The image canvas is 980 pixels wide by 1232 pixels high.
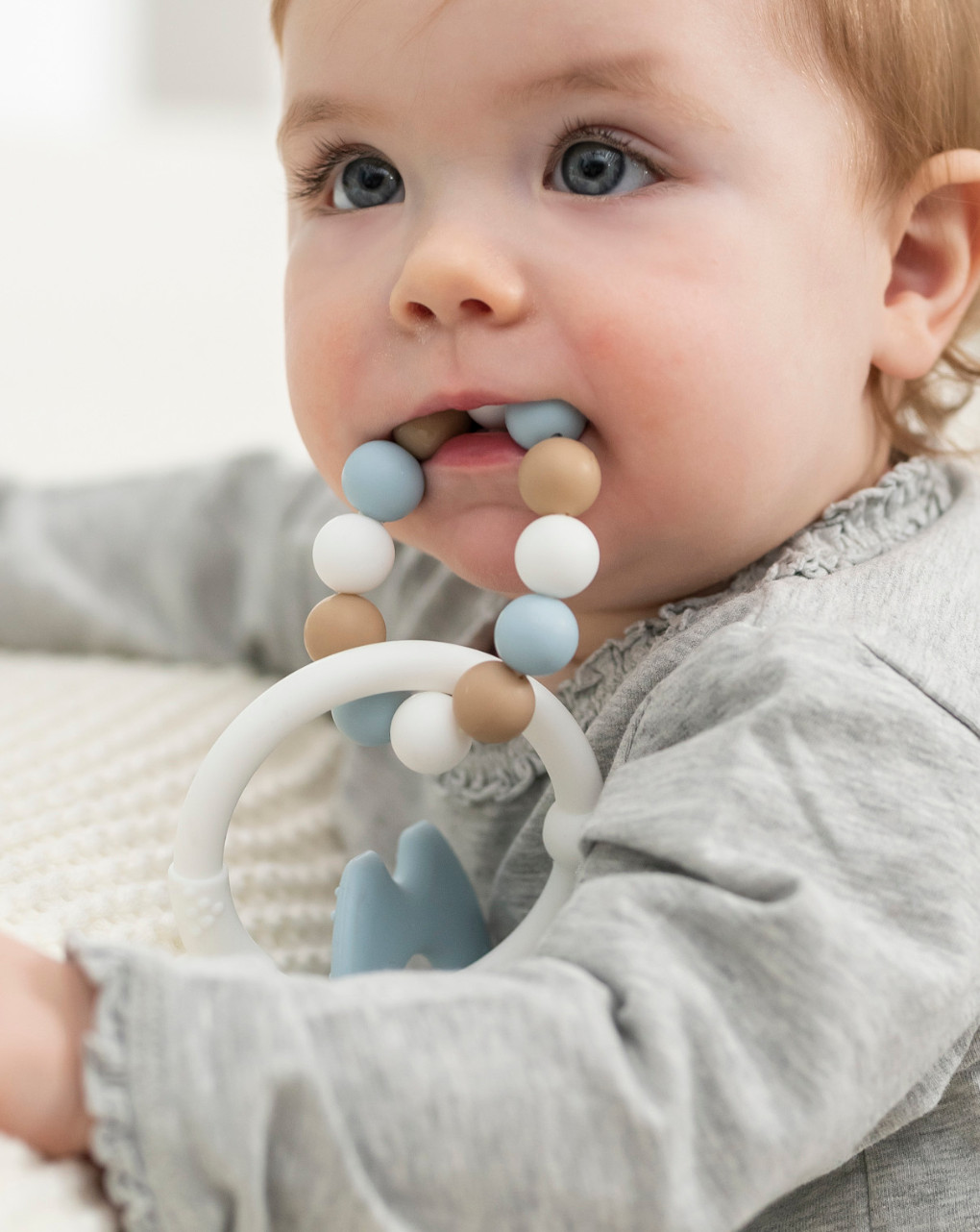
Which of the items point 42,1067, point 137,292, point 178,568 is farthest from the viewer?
point 137,292

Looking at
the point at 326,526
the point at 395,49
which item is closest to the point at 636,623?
the point at 326,526

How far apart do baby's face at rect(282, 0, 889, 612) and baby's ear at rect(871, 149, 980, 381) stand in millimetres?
36

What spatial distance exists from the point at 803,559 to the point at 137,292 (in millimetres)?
1380

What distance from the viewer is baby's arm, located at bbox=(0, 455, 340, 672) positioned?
3.84 ft

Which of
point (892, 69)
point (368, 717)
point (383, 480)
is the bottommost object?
point (368, 717)

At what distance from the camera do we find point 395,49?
64 centimetres

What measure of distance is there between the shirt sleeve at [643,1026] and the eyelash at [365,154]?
0.27m

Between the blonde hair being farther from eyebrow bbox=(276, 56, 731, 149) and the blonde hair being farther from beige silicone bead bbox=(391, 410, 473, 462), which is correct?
beige silicone bead bbox=(391, 410, 473, 462)

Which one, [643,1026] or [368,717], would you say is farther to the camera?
[368,717]

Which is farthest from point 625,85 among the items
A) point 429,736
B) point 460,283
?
point 429,736

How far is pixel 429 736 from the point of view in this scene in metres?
0.61

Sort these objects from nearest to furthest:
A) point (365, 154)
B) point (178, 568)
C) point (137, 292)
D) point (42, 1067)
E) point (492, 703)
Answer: point (42, 1067)
point (492, 703)
point (365, 154)
point (178, 568)
point (137, 292)

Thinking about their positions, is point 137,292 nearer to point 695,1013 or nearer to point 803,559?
point 803,559

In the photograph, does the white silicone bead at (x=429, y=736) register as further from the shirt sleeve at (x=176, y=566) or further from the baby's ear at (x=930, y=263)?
the shirt sleeve at (x=176, y=566)
